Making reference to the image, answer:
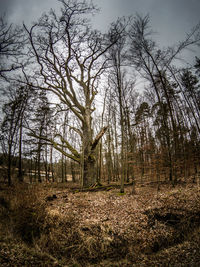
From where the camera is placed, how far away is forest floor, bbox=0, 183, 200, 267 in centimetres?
286

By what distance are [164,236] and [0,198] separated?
7.58m

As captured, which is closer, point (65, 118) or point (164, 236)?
point (164, 236)

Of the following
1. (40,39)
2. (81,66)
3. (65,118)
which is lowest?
(65,118)

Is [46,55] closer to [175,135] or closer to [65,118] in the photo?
[65,118]

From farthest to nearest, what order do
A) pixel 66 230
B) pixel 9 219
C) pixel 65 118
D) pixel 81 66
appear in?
pixel 65 118 < pixel 81 66 < pixel 9 219 < pixel 66 230

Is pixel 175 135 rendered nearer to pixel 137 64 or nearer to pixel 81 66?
pixel 137 64

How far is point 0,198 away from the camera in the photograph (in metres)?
6.02

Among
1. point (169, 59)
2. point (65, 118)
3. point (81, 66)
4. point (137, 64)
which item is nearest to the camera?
point (169, 59)

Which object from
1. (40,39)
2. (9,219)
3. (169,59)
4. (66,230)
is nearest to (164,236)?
(66,230)

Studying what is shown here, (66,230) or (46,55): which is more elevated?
(46,55)

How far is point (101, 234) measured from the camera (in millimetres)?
3865

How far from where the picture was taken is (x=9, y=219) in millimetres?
4523

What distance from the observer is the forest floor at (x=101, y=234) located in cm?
286

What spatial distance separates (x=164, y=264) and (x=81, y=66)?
12520mm
